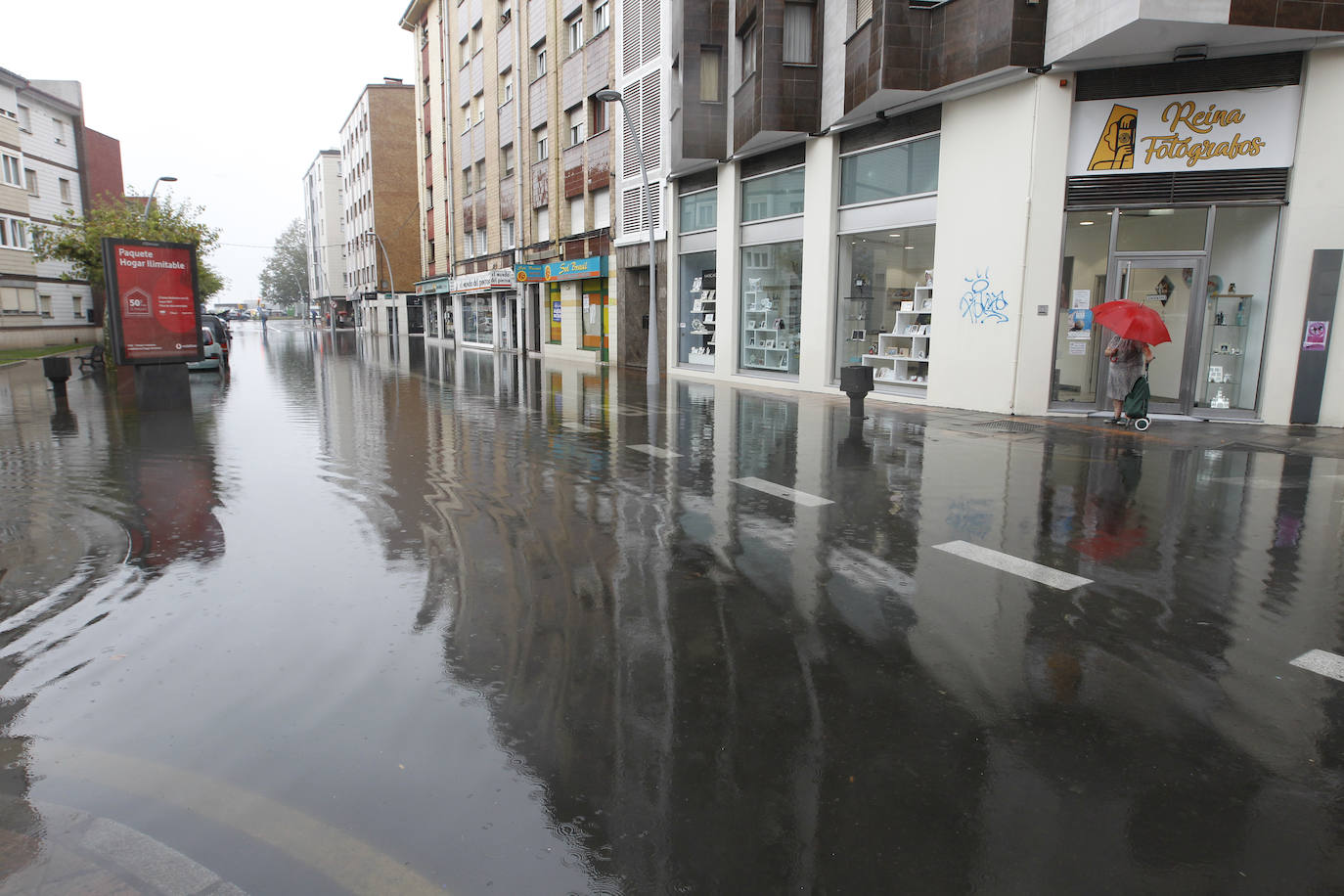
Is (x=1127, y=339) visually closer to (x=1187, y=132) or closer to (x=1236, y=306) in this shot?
(x=1236, y=306)

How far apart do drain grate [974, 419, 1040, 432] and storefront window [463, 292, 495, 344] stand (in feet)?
103

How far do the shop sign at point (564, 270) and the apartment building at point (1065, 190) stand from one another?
452 inches

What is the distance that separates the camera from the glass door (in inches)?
525

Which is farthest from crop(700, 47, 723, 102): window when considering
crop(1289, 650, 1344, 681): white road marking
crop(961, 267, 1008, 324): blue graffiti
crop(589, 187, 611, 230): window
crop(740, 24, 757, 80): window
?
crop(1289, 650, 1344, 681): white road marking

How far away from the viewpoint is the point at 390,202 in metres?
63.8

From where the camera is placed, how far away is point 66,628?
15.0 ft

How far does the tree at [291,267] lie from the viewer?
410 ft

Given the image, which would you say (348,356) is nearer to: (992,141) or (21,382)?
(21,382)

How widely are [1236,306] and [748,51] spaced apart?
12.1 metres

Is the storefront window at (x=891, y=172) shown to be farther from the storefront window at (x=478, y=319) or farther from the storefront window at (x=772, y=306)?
the storefront window at (x=478, y=319)

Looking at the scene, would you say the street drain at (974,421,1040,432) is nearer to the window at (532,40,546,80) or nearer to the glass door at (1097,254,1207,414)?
the glass door at (1097,254,1207,414)

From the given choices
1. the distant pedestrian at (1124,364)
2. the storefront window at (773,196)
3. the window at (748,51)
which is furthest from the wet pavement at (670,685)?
the window at (748,51)

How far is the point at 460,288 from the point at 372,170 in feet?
88.1

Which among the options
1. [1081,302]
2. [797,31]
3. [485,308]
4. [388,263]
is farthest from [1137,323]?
[388,263]
